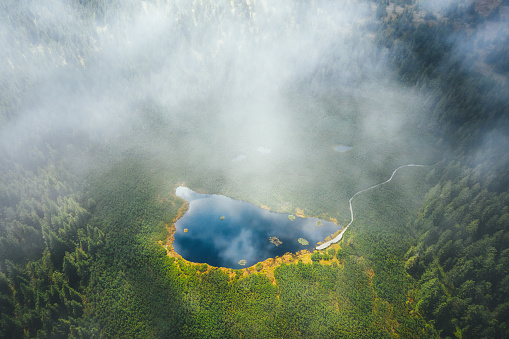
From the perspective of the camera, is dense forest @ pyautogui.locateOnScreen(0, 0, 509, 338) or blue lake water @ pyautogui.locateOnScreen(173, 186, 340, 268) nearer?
dense forest @ pyautogui.locateOnScreen(0, 0, 509, 338)

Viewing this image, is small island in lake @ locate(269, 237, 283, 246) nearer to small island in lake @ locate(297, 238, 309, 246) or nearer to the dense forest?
small island in lake @ locate(297, 238, 309, 246)

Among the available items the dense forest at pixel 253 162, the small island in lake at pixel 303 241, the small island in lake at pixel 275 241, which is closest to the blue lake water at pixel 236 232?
the small island in lake at pixel 275 241

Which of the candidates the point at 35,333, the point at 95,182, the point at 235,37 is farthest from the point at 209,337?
the point at 235,37

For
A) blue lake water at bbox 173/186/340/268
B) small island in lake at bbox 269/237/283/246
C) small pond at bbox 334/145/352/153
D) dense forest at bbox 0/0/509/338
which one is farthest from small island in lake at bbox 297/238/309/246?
small pond at bbox 334/145/352/153

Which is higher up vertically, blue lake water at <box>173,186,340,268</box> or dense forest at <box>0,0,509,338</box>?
dense forest at <box>0,0,509,338</box>

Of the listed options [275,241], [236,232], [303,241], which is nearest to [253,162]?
[236,232]

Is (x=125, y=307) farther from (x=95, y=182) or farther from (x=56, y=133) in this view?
(x=56, y=133)

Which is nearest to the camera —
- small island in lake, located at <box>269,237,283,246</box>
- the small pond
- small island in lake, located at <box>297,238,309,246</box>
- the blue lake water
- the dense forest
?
the dense forest

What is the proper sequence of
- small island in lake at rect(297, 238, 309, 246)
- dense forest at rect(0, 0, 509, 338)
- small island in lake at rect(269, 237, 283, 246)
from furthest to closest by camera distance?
1. small island in lake at rect(269, 237, 283, 246)
2. small island in lake at rect(297, 238, 309, 246)
3. dense forest at rect(0, 0, 509, 338)
